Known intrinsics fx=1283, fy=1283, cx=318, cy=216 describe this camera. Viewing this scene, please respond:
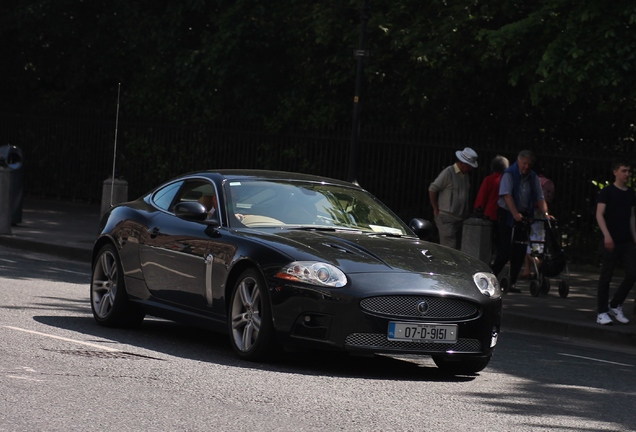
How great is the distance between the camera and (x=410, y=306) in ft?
28.2

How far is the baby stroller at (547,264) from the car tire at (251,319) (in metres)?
7.42

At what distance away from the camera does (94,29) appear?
31969mm

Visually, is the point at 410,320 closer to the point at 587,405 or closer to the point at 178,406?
the point at 587,405

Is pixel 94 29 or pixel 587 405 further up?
pixel 94 29

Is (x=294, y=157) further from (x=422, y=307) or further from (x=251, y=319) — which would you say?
(x=422, y=307)

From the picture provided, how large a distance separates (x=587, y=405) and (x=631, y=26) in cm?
1125

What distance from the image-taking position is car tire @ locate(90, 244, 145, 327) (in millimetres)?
10594

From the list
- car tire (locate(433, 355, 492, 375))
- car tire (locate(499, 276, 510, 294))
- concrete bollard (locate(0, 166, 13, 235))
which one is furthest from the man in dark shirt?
concrete bollard (locate(0, 166, 13, 235))

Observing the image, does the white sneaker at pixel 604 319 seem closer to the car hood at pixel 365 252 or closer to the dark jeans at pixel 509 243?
the dark jeans at pixel 509 243

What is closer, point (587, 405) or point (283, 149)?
point (587, 405)

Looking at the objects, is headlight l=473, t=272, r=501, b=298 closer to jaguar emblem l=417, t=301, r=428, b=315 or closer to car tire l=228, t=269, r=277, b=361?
jaguar emblem l=417, t=301, r=428, b=315

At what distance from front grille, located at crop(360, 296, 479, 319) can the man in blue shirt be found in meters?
7.24

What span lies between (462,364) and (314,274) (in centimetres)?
135

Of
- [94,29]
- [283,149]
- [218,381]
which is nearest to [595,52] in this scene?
[283,149]
